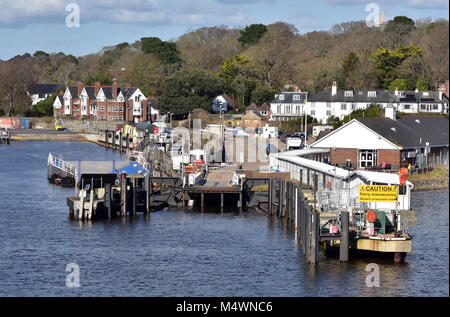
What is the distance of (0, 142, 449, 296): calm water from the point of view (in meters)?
Result: 43.6

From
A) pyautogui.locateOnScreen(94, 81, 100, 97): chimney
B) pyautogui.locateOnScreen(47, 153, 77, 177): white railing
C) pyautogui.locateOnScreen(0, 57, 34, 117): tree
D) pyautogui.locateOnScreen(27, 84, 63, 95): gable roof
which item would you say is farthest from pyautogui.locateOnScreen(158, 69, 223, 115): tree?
pyautogui.locateOnScreen(47, 153, 77, 177): white railing

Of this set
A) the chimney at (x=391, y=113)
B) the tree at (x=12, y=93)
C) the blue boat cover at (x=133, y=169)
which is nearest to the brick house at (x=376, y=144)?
the chimney at (x=391, y=113)

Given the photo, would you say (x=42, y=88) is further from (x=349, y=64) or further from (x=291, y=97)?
(x=349, y=64)

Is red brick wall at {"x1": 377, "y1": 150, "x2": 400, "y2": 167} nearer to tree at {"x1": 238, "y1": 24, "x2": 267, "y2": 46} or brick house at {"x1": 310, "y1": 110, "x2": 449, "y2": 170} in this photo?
brick house at {"x1": 310, "y1": 110, "x2": 449, "y2": 170}

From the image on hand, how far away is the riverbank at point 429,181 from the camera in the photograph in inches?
3159

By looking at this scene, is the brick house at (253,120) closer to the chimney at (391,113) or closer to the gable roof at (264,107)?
the gable roof at (264,107)

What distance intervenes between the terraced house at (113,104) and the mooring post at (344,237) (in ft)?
369

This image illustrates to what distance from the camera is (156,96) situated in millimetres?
168250

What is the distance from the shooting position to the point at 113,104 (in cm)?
15888

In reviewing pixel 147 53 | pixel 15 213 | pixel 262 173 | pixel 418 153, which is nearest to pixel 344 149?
pixel 418 153

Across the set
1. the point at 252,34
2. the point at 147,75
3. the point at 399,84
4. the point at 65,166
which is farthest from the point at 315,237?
the point at 252,34

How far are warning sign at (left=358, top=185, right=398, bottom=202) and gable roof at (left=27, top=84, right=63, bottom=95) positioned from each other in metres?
148

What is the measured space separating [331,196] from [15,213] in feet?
82.3

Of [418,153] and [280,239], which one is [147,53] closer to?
[418,153]
